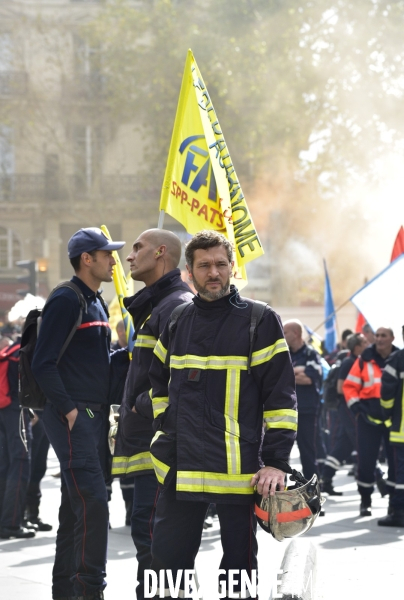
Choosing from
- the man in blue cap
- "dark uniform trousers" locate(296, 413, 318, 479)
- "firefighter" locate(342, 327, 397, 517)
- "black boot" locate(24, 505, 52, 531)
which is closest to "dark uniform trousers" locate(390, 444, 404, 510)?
"firefighter" locate(342, 327, 397, 517)

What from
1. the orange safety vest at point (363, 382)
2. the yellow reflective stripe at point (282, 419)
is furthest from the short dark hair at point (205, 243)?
the orange safety vest at point (363, 382)

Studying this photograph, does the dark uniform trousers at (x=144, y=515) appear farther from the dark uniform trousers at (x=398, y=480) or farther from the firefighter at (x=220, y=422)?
the dark uniform trousers at (x=398, y=480)

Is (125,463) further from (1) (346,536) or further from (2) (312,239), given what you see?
(2) (312,239)

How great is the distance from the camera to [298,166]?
3684 centimetres

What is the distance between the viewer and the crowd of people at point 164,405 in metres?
4.17

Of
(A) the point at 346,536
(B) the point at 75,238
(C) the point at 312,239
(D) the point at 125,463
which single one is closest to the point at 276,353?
(D) the point at 125,463

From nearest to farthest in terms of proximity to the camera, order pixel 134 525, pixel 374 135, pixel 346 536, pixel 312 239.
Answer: pixel 134 525 → pixel 346 536 → pixel 374 135 → pixel 312 239

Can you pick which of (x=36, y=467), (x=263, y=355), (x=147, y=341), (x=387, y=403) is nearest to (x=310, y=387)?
(x=387, y=403)

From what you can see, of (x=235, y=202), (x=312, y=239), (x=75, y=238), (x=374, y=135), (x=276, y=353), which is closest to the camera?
(x=276, y=353)

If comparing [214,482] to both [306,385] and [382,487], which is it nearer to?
[306,385]

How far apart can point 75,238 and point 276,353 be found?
1.82m

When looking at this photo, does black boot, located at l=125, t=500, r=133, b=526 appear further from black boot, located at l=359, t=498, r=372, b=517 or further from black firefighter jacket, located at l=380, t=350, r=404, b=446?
black firefighter jacket, located at l=380, t=350, r=404, b=446

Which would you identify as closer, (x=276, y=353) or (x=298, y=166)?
(x=276, y=353)

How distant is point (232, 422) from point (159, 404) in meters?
0.41
